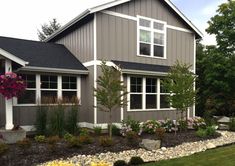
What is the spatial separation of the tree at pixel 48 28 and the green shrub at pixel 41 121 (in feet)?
105

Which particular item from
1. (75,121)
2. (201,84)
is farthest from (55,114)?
(201,84)

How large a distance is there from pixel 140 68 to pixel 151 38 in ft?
7.30

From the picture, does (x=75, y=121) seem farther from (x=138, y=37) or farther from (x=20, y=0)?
(x=20, y=0)

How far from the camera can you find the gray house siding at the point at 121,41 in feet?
44.3

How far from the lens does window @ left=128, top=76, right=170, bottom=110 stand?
14.3 meters

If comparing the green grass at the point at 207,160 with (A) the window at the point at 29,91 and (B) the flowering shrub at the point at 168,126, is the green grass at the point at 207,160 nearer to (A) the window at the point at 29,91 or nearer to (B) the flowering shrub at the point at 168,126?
(B) the flowering shrub at the point at 168,126

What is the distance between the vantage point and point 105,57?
1359 cm

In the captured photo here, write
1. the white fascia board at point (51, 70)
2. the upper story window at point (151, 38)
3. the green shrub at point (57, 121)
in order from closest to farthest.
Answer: the green shrub at point (57, 121) → the white fascia board at point (51, 70) → the upper story window at point (151, 38)

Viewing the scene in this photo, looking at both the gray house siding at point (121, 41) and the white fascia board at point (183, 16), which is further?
the white fascia board at point (183, 16)

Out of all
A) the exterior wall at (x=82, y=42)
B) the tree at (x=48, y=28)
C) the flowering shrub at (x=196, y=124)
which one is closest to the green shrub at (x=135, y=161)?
the exterior wall at (x=82, y=42)

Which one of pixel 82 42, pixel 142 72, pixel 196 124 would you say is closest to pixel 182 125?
pixel 196 124

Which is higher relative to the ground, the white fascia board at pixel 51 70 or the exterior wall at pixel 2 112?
the white fascia board at pixel 51 70

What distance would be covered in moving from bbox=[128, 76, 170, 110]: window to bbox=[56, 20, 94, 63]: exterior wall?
7.73 ft

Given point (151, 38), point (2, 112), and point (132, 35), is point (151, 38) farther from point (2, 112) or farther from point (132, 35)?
point (2, 112)
